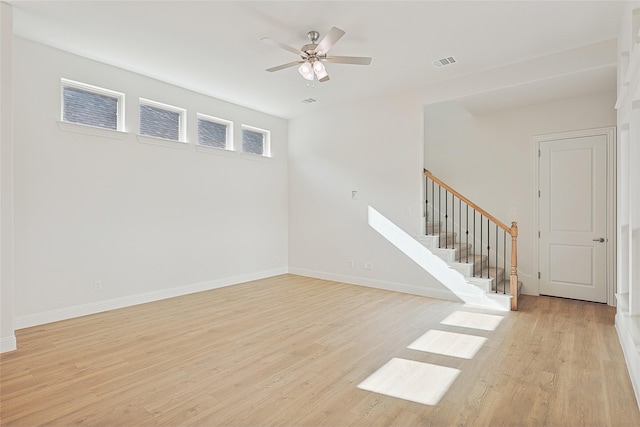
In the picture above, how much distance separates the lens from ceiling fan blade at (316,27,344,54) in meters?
2.99

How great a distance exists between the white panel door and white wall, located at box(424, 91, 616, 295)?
0.17m

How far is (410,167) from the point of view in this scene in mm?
5465

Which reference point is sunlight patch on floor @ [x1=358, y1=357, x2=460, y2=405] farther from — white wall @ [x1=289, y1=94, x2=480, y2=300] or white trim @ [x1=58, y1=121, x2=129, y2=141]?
white trim @ [x1=58, y1=121, x2=129, y2=141]

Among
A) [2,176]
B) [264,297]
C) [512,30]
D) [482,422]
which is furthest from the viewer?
[264,297]

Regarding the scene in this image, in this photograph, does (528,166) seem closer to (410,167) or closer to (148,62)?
(410,167)

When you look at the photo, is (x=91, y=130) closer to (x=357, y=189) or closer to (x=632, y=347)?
(x=357, y=189)

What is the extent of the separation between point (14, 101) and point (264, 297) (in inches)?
155

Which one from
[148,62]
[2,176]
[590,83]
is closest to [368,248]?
[590,83]

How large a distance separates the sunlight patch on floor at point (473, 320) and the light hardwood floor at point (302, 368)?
4cm

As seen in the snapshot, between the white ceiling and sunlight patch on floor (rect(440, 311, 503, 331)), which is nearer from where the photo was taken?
the white ceiling

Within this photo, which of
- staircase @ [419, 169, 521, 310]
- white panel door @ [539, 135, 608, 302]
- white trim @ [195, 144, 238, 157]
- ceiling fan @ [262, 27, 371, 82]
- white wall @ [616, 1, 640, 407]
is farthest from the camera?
white trim @ [195, 144, 238, 157]

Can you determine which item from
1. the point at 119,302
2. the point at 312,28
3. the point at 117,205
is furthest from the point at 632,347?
the point at 117,205

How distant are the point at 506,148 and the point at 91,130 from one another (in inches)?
247

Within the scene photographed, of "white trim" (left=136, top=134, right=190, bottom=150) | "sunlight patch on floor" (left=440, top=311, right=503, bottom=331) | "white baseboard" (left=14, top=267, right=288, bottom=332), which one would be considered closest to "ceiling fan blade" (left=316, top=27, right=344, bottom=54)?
"white trim" (left=136, top=134, right=190, bottom=150)
